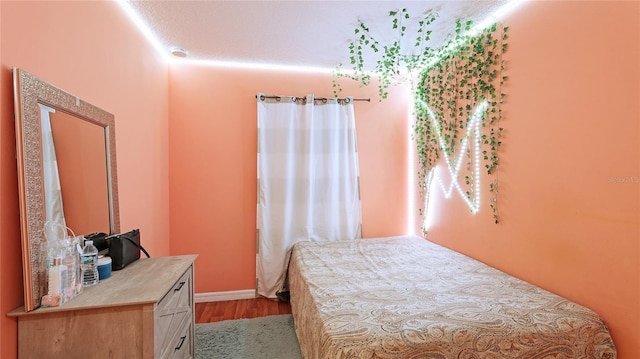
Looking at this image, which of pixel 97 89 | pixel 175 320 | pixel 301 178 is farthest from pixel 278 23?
pixel 175 320

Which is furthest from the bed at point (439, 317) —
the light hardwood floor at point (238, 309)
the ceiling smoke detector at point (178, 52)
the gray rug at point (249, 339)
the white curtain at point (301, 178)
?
the ceiling smoke detector at point (178, 52)

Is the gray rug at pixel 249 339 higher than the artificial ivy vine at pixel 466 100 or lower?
lower

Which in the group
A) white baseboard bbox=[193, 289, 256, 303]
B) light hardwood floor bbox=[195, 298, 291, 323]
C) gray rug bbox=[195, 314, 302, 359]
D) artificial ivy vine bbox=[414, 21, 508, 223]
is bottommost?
light hardwood floor bbox=[195, 298, 291, 323]

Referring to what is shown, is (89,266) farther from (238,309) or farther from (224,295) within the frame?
(224,295)

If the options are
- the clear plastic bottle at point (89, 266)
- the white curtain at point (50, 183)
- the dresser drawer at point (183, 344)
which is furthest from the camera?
the dresser drawer at point (183, 344)

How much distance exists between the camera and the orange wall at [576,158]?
1307 millimetres

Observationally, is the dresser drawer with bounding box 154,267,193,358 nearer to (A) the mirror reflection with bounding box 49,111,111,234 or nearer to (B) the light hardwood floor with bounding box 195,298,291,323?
(A) the mirror reflection with bounding box 49,111,111,234

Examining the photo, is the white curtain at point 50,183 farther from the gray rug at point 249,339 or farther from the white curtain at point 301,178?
the white curtain at point 301,178

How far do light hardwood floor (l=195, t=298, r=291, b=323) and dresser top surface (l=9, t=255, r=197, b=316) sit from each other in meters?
1.18

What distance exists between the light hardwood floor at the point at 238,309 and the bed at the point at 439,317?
76cm

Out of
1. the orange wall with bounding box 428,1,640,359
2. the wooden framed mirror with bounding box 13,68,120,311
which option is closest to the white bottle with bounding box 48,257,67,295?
the wooden framed mirror with bounding box 13,68,120,311

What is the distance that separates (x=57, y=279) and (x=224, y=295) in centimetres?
201

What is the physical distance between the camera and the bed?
1.20 m

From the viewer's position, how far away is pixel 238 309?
2.74 meters
